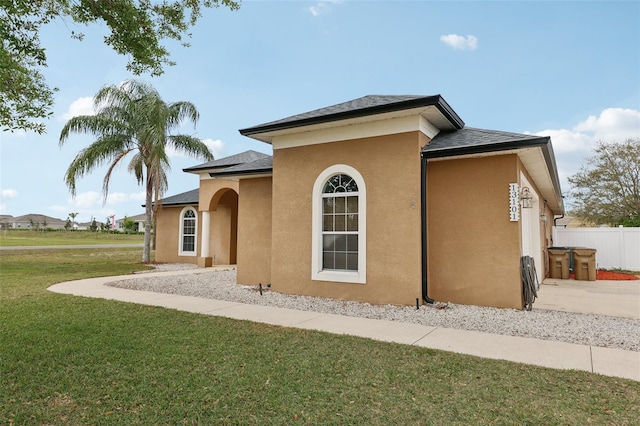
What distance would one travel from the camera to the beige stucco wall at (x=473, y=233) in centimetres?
784

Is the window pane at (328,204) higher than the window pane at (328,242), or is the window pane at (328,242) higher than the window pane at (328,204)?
the window pane at (328,204)

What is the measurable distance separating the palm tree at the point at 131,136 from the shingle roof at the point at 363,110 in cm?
1146

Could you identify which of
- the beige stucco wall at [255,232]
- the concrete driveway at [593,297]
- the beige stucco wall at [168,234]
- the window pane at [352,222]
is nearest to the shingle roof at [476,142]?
the window pane at [352,222]

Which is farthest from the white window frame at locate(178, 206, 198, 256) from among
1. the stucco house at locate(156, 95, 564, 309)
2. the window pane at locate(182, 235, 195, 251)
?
the stucco house at locate(156, 95, 564, 309)

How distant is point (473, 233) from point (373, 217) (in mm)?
2285

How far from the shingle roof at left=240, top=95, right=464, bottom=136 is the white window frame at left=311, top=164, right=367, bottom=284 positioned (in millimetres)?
1286

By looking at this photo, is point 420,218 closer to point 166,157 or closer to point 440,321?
point 440,321

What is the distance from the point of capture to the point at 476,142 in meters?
7.91

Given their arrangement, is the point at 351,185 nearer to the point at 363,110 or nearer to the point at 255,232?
the point at 363,110

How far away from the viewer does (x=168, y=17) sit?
7707mm

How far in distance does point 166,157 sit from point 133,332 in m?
15.5

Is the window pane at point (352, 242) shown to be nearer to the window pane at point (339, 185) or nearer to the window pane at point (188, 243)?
the window pane at point (339, 185)

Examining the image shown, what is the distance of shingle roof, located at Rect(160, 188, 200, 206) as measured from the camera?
19938mm

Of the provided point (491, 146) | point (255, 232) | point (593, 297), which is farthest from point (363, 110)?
point (593, 297)
